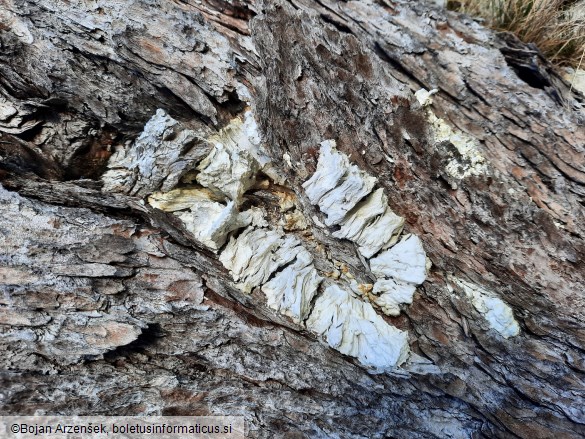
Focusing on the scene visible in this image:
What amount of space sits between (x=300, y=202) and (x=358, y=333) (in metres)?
1.06

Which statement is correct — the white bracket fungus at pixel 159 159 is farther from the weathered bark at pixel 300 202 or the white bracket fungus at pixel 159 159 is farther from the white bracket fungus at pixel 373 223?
the white bracket fungus at pixel 373 223

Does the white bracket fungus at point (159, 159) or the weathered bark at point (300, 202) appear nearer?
the weathered bark at point (300, 202)

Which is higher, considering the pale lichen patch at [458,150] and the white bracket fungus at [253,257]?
the pale lichen patch at [458,150]

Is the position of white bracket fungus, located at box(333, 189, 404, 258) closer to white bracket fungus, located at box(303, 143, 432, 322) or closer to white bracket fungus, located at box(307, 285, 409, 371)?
white bracket fungus, located at box(303, 143, 432, 322)

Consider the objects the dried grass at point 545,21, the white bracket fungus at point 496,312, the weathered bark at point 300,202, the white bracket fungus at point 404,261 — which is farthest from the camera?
the dried grass at point 545,21

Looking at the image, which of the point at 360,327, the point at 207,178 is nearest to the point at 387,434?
the point at 360,327

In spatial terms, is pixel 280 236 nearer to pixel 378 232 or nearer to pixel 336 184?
pixel 336 184

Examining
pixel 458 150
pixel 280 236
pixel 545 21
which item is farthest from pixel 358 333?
pixel 545 21

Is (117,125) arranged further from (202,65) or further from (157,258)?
(157,258)

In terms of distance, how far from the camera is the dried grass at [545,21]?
3258 millimetres

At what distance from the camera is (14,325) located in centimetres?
231

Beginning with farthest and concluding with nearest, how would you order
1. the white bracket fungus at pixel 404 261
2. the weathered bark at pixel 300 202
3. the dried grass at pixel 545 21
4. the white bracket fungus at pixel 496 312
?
1. the dried grass at pixel 545 21
2. the white bracket fungus at pixel 404 261
3. the white bracket fungus at pixel 496 312
4. the weathered bark at pixel 300 202

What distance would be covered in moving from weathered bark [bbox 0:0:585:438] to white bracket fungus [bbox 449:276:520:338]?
0.05m

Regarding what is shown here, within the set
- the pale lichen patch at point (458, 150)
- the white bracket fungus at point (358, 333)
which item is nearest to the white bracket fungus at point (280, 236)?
the white bracket fungus at point (358, 333)
